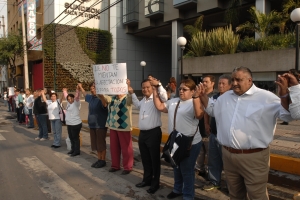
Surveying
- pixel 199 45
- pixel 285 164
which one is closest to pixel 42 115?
pixel 285 164

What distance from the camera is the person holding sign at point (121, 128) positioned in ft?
17.0

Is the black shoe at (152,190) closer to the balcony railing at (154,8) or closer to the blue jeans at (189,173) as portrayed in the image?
the blue jeans at (189,173)

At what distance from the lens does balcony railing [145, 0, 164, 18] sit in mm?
21250

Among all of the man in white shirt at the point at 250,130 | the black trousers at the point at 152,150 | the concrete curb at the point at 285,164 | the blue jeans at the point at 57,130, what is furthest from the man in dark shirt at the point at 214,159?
the blue jeans at the point at 57,130

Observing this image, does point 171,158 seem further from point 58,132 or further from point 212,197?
point 58,132

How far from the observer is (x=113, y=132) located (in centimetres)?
535

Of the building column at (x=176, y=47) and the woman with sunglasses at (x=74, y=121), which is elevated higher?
the building column at (x=176, y=47)

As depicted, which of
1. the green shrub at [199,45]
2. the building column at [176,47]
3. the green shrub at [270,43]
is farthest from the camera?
the building column at [176,47]

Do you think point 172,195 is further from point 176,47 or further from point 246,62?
point 176,47

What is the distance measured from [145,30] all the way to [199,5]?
311 inches

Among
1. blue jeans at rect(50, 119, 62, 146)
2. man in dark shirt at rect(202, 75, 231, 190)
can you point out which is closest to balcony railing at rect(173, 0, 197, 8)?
blue jeans at rect(50, 119, 62, 146)

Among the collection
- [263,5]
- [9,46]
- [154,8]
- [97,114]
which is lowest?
[97,114]

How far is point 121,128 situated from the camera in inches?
204

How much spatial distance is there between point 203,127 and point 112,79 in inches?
76.4
